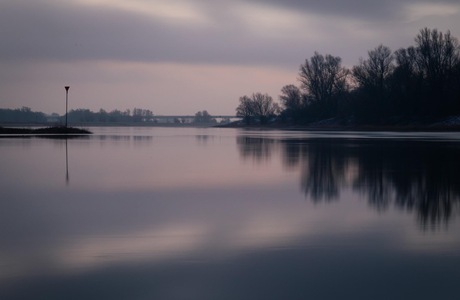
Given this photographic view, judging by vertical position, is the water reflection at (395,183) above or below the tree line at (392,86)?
below

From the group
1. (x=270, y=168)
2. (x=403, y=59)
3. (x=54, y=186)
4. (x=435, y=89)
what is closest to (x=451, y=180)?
(x=270, y=168)

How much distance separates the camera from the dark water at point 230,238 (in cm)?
497

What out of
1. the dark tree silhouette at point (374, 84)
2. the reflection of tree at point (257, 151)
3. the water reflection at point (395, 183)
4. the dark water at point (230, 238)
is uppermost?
the dark tree silhouette at point (374, 84)

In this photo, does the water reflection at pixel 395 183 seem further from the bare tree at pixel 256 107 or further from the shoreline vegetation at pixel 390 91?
the bare tree at pixel 256 107

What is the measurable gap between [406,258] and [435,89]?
77.1 metres

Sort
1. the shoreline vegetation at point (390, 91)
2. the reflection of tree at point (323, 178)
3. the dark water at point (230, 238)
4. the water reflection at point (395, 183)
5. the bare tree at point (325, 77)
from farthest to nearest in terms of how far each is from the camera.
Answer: the bare tree at point (325, 77) → the shoreline vegetation at point (390, 91) → the reflection of tree at point (323, 178) → the water reflection at point (395, 183) → the dark water at point (230, 238)

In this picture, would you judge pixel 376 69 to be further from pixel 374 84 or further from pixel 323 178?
pixel 323 178

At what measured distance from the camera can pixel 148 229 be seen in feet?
24.2

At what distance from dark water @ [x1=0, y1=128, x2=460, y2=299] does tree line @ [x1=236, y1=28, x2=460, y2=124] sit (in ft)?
222

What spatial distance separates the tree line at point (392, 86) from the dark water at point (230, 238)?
67.8 metres

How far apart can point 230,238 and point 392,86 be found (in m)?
84.1

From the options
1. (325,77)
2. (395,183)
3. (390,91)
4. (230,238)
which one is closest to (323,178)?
(395,183)

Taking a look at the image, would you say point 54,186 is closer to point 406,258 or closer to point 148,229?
point 148,229

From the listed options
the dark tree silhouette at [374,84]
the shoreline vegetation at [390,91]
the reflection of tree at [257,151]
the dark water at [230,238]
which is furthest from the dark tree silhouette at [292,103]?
the dark water at [230,238]
